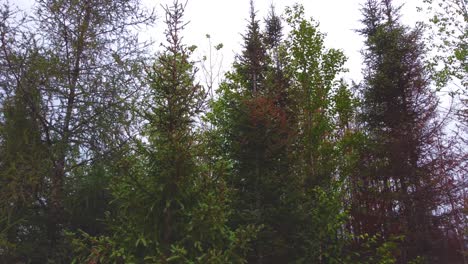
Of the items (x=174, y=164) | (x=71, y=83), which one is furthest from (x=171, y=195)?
(x=71, y=83)

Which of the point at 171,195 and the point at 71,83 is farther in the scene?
the point at 71,83

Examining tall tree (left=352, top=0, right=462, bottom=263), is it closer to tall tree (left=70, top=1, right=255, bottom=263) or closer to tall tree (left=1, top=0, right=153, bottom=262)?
tall tree (left=70, top=1, right=255, bottom=263)

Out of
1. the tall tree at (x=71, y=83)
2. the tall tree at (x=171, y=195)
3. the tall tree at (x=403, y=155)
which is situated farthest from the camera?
the tall tree at (x=403, y=155)

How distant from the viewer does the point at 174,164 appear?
5543mm

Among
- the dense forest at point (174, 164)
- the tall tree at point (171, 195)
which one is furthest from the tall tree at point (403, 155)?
the tall tree at point (171, 195)

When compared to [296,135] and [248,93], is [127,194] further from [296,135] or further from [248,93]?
[248,93]

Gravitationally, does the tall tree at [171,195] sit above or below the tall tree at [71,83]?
below

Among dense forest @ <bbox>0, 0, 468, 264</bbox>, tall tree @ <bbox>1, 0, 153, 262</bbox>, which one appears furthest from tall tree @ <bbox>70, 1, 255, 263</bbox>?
tall tree @ <bbox>1, 0, 153, 262</bbox>

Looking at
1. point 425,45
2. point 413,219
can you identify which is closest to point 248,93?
point 413,219

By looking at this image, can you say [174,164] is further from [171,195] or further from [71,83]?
[71,83]

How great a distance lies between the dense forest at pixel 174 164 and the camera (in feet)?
18.4

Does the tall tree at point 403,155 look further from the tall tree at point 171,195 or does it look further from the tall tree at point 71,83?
the tall tree at point 71,83

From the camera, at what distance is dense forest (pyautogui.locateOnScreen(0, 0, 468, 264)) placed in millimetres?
5605

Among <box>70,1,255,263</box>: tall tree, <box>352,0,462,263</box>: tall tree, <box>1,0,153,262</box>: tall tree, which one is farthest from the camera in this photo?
<box>352,0,462,263</box>: tall tree
